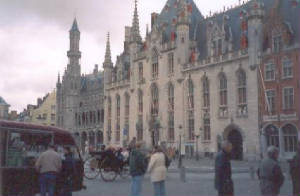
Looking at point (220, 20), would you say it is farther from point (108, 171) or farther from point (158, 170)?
point (158, 170)

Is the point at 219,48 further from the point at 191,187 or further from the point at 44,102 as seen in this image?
the point at 44,102

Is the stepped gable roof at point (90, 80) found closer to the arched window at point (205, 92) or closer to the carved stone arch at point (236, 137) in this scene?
the arched window at point (205, 92)

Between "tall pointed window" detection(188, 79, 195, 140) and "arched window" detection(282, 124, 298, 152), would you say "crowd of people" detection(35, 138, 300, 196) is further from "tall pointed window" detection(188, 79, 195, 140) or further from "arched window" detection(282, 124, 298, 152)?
"tall pointed window" detection(188, 79, 195, 140)

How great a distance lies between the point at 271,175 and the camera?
331 inches

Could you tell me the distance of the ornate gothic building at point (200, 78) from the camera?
38438 mm

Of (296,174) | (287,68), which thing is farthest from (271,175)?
(287,68)

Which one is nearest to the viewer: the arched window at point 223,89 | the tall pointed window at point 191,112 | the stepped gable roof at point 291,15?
the stepped gable roof at point 291,15

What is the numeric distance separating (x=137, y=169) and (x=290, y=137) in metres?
26.7

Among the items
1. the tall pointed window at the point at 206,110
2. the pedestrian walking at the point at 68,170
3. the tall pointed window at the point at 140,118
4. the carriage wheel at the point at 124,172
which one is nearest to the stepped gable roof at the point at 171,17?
the tall pointed window at the point at 206,110

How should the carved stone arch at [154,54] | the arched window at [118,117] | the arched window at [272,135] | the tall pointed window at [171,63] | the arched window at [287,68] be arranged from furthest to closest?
the arched window at [118,117]
the carved stone arch at [154,54]
the tall pointed window at [171,63]
the arched window at [272,135]
the arched window at [287,68]

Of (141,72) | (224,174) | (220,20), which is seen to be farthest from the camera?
(141,72)

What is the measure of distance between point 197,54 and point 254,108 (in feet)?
36.1

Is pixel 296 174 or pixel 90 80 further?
pixel 90 80

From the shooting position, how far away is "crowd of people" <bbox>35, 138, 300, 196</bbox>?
27.8 feet
